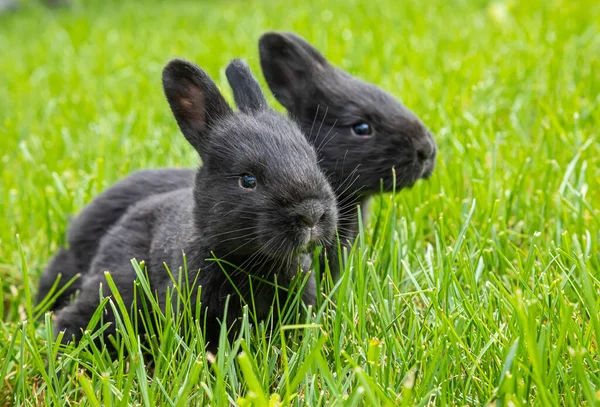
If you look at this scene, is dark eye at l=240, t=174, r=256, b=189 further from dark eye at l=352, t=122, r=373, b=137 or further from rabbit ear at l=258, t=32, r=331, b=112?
rabbit ear at l=258, t=32, r=331, b=112

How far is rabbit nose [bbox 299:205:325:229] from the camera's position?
8.79 ft

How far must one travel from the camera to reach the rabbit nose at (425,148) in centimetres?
368

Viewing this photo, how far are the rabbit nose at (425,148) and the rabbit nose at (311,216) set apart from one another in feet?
3.73

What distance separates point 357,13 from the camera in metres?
9.43

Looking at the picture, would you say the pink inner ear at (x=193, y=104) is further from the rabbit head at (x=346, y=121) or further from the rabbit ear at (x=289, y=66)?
the rabbit ear at (x=289, y=66)

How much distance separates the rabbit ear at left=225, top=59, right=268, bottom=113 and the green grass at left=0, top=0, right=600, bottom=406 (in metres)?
0.75

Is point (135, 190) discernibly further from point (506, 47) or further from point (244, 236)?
point (506, 47)

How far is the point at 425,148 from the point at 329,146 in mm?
482

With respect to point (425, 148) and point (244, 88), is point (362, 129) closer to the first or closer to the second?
point (425, 148)

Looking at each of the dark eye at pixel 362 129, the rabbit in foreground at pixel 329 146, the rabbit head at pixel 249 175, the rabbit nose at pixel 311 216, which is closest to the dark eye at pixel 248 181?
the rabbit head at pixel 249 175

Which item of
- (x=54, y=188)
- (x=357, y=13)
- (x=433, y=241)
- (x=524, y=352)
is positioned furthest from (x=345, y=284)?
(x=357, y=13)

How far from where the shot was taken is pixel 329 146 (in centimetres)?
371

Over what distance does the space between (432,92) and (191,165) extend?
2012 millimetres

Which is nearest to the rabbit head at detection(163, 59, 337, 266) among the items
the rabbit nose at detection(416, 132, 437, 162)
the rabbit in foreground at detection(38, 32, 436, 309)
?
the rabbit in foreground at detection(38, 32, 436, 309)
